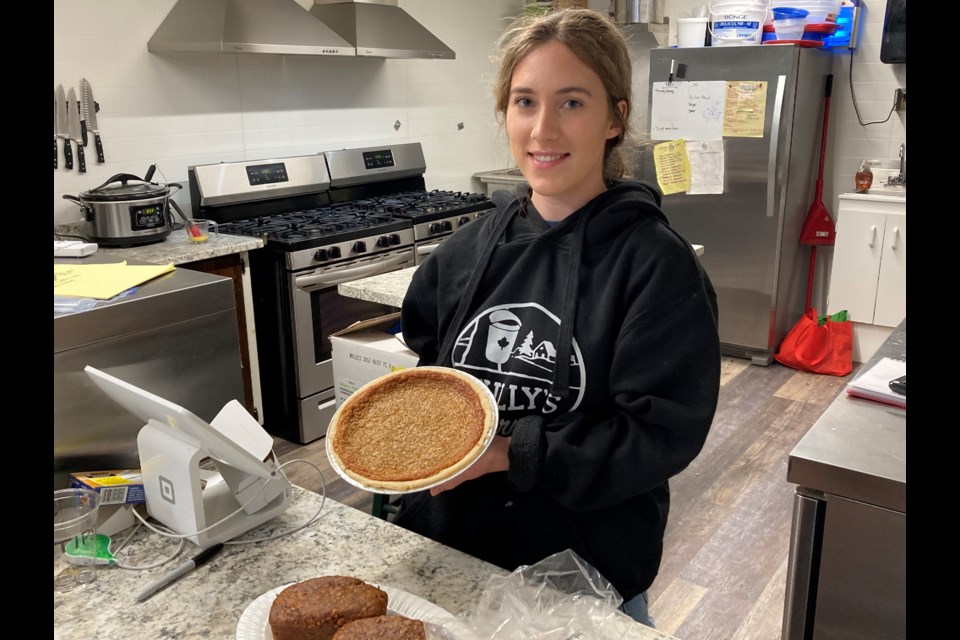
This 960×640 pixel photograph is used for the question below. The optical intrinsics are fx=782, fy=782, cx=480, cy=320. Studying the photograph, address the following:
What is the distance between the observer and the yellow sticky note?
439cm

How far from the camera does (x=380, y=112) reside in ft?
14.6

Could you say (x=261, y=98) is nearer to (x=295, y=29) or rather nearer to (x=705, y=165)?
(x=295, y=29)

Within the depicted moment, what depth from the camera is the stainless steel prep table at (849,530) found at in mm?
1352

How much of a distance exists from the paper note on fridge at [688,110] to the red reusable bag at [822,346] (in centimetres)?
118

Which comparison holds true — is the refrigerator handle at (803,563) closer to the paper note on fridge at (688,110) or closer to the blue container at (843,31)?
the paper note on fridge at (688,110)

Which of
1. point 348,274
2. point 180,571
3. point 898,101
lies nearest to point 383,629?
point 180,571

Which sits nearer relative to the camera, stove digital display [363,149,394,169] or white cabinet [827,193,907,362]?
white cabinet [827,193,907,362]

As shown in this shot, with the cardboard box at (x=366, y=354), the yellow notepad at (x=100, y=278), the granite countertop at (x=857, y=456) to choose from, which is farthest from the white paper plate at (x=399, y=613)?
the yellow notepad at (x=100, y=278)

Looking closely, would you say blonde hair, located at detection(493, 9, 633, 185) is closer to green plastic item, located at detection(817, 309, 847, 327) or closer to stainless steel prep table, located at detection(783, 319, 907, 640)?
stainless steel prep table, located at detection(783, 319, 907, 640)

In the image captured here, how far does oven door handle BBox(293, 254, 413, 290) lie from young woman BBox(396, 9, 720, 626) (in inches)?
82.2

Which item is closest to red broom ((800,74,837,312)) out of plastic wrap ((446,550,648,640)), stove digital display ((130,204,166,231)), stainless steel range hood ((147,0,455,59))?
stainless steel range hood ((147,0,455,59))

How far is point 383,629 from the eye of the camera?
2.86 feet

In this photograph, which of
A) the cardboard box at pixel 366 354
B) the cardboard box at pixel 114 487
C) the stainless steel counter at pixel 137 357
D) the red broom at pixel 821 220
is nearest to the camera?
the cardboard box at pixel 114 487
